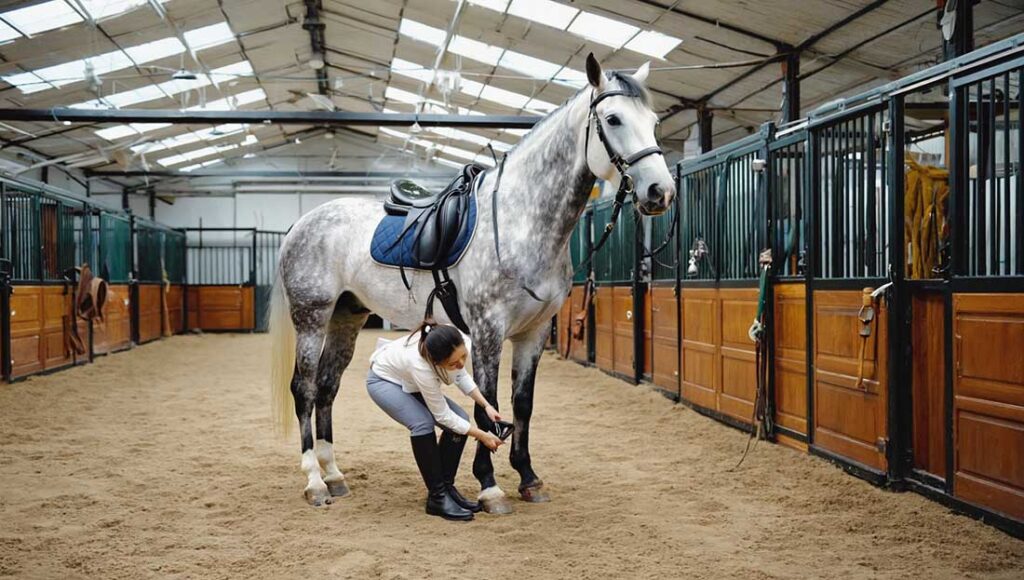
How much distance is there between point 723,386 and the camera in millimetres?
5078

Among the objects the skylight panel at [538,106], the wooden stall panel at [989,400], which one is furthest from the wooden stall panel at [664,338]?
the skylight panel at [538,106]

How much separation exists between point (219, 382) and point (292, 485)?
4606 mm

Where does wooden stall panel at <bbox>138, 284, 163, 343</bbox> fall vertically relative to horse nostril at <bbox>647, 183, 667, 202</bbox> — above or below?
below

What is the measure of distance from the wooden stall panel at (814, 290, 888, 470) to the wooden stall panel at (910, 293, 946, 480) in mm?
138

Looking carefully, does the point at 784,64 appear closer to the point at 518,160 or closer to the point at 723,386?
the point at 723,386

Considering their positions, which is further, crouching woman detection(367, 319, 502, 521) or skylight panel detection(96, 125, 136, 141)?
skylight panel detection(96, 125, 136, 141)

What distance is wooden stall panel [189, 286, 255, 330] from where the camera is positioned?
16344mm

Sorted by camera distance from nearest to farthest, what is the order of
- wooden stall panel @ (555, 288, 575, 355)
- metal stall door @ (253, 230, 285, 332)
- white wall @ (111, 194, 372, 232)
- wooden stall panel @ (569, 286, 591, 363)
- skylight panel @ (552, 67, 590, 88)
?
wooden stall panel @ (569, 286, 591, 363) → wooden stall panel @ (555, 288, 575, 355) → skylight panel @ (552, 67, 590, 88) → metal stall door @ (253, 230, 285, 332) → white wall @ (111, 194, 372, 232)

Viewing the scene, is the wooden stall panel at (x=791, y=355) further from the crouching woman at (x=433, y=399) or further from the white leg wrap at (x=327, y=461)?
the white leg wrap at (x=327, y=461)

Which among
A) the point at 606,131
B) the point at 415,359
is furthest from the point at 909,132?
the point at 415,359

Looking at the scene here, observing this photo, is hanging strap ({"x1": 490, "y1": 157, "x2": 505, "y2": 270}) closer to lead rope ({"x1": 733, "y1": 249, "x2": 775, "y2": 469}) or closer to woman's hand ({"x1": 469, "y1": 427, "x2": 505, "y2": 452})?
woman's hand ({"x1": 469, "y1": 427, "x2": 505, "y2": 452})

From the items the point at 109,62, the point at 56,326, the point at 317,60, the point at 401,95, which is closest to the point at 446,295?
the point at 56,326

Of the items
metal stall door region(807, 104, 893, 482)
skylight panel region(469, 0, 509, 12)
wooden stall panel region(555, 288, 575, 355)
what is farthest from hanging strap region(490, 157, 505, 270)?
wooden stall panel region(555, 288, 575, 355)

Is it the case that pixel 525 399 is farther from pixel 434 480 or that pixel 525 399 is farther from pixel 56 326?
pixel 56 326
